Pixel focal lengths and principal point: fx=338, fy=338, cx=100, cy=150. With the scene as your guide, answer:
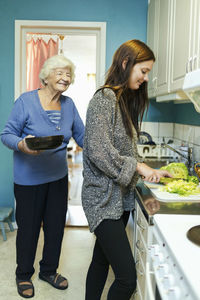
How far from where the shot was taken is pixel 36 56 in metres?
3.55

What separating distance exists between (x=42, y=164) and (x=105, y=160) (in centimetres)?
85

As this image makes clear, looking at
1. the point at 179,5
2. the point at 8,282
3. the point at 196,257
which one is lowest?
the point at 8,282

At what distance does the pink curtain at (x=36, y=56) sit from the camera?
3.51 m

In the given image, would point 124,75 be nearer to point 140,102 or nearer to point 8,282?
point 140,102

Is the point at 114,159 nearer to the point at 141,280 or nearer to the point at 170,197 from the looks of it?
the point at 170,197

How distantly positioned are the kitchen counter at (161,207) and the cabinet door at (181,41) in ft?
2.22

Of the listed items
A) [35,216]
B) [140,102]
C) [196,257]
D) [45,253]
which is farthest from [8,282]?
[196,257]

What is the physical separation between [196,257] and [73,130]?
5.03 ft

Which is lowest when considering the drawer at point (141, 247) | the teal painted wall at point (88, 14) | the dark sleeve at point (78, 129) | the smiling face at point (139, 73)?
the drawer at point (141, 247)

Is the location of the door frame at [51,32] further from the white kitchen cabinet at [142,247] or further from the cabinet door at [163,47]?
the white kitchen cabinet at [142,247]

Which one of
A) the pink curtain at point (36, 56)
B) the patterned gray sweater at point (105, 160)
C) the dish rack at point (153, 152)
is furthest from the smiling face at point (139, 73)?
the pink curtain at point (36, 56)

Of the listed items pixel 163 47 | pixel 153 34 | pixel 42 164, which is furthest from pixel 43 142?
pixel 153 34

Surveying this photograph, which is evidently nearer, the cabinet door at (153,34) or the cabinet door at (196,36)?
the cabinet door at (196,36)

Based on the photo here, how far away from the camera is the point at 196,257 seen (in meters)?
0.92
